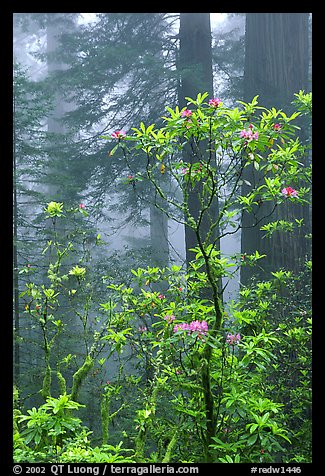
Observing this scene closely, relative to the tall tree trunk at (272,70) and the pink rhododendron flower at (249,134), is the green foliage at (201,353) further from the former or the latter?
the tall tree trunk at (272,70)

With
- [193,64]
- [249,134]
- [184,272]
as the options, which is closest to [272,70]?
[193,64]

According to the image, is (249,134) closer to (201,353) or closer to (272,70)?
(201,353)

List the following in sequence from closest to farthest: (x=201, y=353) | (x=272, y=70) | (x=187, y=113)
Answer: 1. (x=187, y=113)
2. (x=201, y=353)
3. (x=272, y=70)

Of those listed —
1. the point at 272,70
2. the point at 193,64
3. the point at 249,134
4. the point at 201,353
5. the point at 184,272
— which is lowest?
the point at 201,353

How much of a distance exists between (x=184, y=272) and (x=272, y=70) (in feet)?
9.40

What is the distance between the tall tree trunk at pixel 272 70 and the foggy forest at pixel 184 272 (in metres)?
0.01

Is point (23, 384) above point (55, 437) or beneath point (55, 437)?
beneath

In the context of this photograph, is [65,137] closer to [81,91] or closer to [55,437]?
[81,91]

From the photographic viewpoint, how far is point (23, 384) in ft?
15.3

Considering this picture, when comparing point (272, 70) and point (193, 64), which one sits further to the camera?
point (193, 64)

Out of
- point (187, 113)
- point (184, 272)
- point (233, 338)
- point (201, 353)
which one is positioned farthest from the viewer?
point (184, 272)

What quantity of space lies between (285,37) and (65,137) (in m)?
2.96

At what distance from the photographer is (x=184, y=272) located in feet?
→ 9.55
